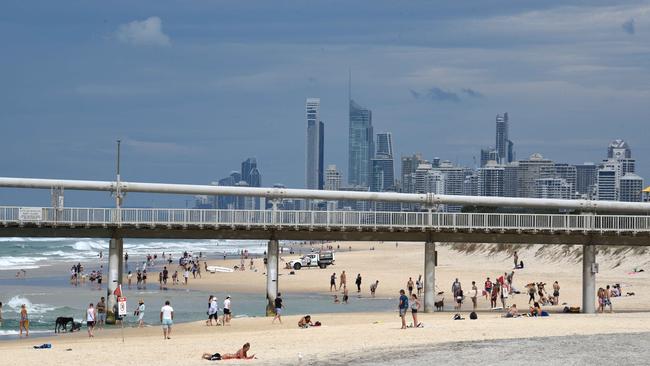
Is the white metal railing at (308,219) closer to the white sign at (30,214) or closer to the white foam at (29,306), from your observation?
the white sign at (30,214)

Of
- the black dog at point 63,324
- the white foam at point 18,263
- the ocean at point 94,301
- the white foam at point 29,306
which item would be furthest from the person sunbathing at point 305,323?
the white foam at point 18,263

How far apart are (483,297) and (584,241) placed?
13.9 meters

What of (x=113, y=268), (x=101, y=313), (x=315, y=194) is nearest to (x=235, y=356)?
(x=101, y=313)

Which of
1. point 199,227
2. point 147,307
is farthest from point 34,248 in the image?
point 199,227

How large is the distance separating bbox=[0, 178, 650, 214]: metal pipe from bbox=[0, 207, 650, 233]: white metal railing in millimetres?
597

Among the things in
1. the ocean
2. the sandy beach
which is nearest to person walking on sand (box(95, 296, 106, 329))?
the ocean

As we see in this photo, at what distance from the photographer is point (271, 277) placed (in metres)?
49.4

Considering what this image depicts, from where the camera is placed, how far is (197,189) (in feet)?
164

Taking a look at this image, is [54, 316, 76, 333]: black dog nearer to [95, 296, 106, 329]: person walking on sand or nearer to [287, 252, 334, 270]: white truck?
[95, 296, 106, 329]: person walking on sand

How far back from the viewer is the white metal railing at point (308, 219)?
156 ft

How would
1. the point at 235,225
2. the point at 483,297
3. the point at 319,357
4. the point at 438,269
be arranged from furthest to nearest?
1. the point at 438,269
2. the point at 483,297
3. the point at 235,225
4. the point at 319,357

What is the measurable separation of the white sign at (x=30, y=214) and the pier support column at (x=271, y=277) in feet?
34.0

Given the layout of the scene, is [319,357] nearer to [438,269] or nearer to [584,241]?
[584,241]

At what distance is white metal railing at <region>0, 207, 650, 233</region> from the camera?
4753 cm
